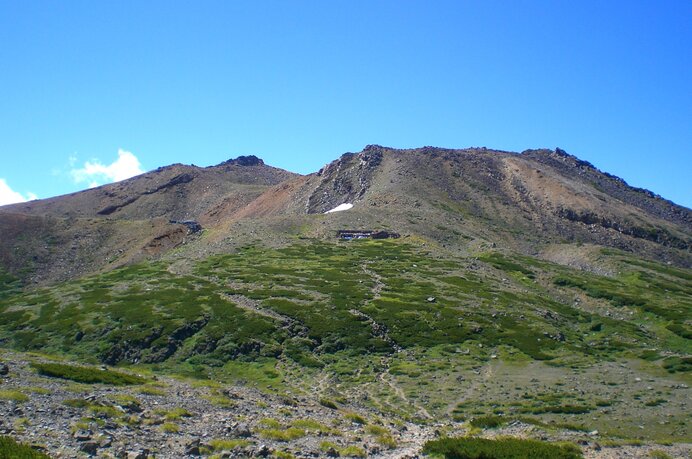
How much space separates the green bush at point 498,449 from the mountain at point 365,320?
0.92 m

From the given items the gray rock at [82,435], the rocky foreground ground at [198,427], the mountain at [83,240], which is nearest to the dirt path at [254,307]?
the rocky foreground ground at [198,427]

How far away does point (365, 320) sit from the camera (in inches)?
2420

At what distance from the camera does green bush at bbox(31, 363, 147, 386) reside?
3247 centimetres

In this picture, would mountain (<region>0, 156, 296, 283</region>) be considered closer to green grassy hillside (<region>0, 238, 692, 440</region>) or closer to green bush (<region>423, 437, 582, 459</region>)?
green grassy hillside (<region>0, 238, 692, 440</region>)

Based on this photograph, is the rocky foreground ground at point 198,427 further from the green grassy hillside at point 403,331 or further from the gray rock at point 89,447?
the green grassy hillside at point 403,331

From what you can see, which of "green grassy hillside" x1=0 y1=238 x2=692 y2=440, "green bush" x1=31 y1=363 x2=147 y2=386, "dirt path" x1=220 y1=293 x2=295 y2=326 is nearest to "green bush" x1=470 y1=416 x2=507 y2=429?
"green grassy hillside" x1=0 y1=238 x2=692 y2=440

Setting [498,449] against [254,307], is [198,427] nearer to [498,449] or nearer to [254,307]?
[498,449]

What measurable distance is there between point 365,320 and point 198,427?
125 feet

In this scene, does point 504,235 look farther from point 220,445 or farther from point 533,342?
point 220,445

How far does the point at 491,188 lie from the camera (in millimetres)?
151250

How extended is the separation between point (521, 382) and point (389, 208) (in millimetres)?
85137

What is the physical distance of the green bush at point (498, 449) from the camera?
22453mm

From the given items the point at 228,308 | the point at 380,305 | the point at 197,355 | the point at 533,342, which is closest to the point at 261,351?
the point at 197,355

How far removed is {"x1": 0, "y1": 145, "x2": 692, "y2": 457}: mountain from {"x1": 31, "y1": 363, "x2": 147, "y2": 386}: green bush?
0.92ft
